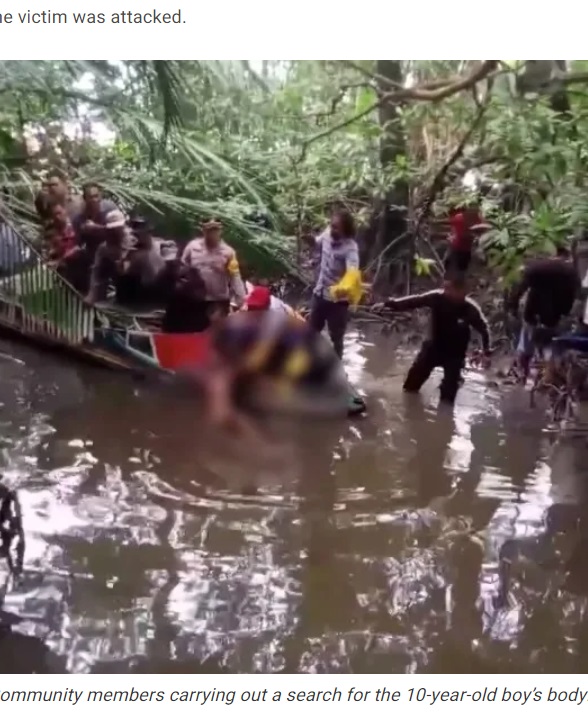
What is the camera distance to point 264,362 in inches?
59.0

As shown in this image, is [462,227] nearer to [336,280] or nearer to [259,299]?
[336,280]

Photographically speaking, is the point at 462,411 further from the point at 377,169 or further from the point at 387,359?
the point at 377,169

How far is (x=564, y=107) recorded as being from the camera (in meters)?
1.53

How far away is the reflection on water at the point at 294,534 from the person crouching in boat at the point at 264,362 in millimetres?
48

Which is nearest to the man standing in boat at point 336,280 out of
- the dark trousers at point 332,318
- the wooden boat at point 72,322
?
the dark trousers at point 332,318

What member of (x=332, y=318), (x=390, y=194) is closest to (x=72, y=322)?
(x=332, y=318)

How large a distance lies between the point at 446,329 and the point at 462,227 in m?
0.18

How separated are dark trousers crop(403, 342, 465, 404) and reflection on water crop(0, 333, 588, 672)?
22 mm

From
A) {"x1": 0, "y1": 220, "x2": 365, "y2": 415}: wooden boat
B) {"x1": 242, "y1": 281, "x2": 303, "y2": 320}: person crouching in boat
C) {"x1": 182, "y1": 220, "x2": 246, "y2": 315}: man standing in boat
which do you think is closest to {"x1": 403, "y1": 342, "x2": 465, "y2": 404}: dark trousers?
{"x1": 0, "y1": 220, "x2": 365, "y2": 415}: wooden boat

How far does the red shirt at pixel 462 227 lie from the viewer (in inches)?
62.1

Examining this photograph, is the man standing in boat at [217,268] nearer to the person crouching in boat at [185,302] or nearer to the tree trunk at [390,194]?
the person crouching in boat at [185,302]

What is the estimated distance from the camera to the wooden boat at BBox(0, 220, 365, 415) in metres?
1.61

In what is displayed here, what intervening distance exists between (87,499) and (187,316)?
0.35 metres

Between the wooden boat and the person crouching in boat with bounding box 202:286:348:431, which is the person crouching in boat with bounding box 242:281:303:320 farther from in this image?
the wooden boat
